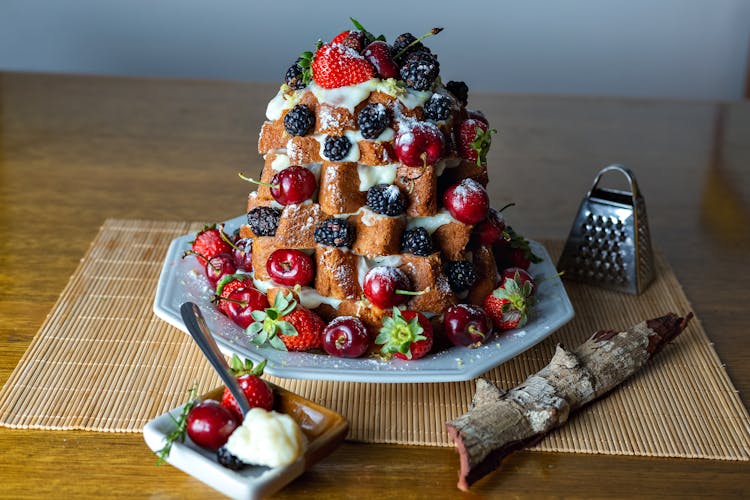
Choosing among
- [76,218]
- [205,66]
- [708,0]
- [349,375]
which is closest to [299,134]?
[349,375]

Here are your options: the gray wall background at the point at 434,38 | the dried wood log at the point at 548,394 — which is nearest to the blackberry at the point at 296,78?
the dried wood log at the point at 548,394

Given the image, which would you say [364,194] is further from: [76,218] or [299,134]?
[76,218]

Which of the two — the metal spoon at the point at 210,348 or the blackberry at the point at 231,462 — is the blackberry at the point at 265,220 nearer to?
the metal spoon at the point at 210,348

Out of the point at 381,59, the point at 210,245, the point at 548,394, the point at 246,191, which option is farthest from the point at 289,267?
the point at 246,191

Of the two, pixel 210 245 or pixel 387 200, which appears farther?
pixel 210 245

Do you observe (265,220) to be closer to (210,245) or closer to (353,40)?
(210,245)
